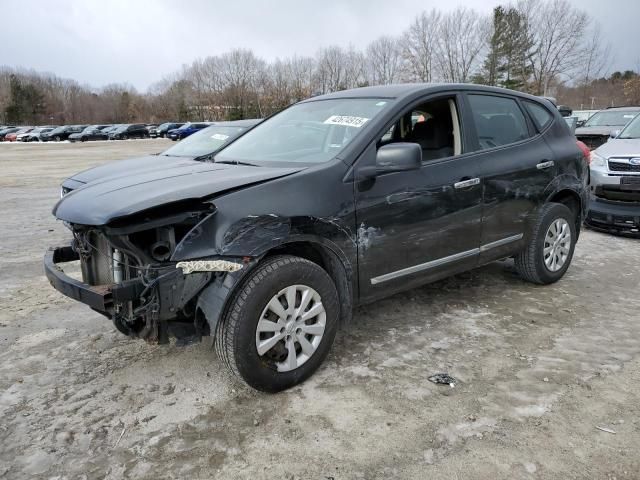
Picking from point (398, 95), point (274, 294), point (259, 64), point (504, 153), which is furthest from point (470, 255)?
point (259, 64)

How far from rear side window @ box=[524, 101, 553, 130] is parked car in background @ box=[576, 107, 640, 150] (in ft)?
28.4

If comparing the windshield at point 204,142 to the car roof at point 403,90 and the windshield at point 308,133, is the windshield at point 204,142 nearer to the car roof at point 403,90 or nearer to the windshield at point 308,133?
the windshield at point 308,133

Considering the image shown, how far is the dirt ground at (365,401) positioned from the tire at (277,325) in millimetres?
155

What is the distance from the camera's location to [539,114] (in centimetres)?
471

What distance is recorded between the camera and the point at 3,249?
6.48 m

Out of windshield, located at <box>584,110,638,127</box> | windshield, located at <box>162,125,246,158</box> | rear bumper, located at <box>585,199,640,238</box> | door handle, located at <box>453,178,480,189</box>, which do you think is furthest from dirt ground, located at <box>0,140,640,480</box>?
windshield, located at <box>584,110,638,127</box>

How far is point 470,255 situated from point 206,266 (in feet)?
7.35

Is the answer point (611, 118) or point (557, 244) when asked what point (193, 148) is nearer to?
point (557, 244)

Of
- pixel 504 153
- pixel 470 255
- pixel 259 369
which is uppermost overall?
pixel 504 153

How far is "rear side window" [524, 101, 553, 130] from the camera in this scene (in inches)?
182

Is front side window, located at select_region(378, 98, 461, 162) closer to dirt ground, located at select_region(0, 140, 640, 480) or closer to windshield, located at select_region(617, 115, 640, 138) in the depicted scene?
dirt ground, located at select_region(0, 140, 640, 480)

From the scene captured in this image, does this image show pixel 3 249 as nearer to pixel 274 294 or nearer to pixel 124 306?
pixel 124 306

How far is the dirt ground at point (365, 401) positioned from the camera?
94.7 inches

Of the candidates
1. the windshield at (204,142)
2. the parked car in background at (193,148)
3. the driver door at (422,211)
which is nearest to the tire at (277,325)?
the driver door at (422,211)
